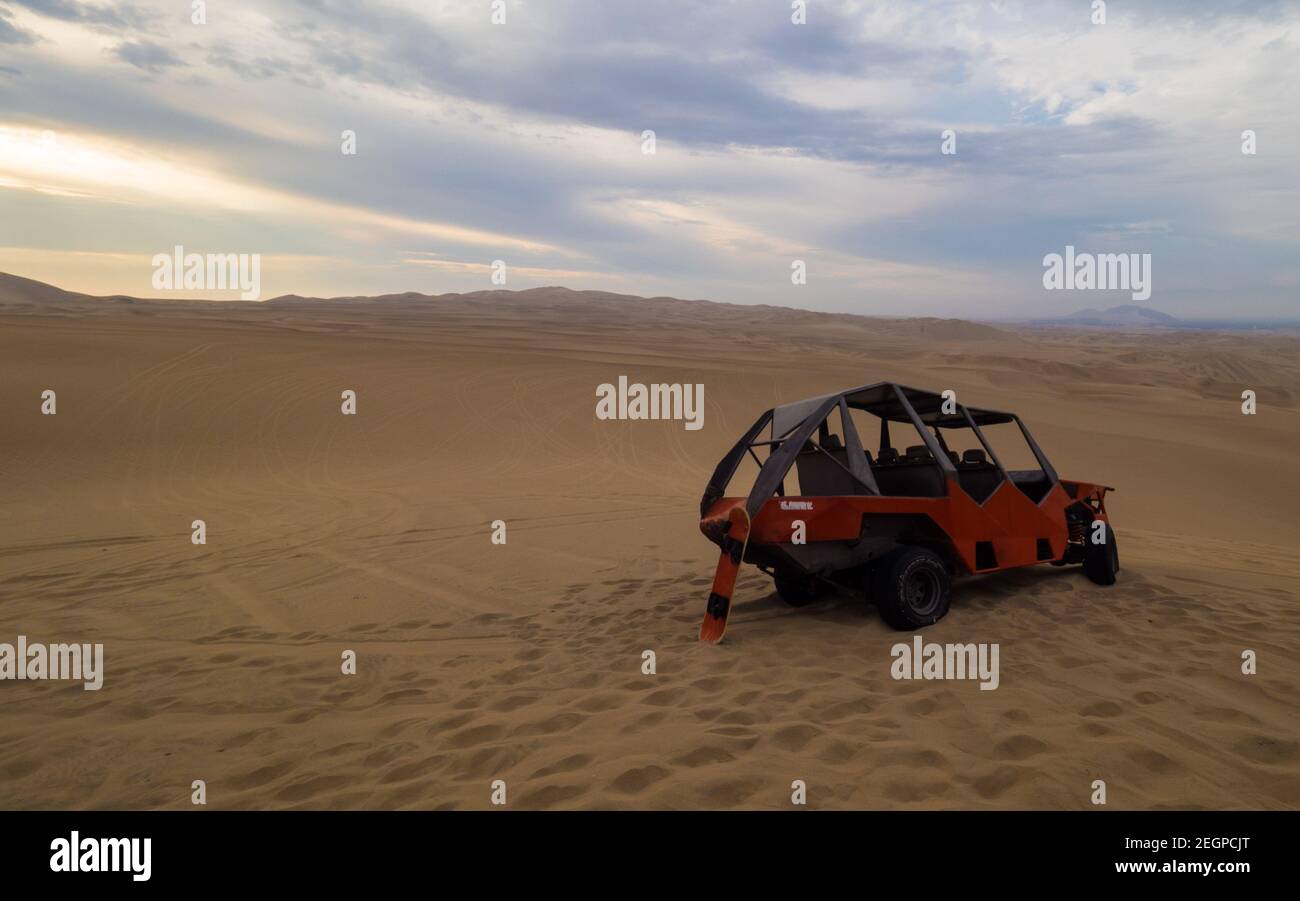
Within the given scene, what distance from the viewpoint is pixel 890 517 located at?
6066 mm

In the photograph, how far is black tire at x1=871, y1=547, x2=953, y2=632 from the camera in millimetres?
5641

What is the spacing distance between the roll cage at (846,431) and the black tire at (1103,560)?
68cm

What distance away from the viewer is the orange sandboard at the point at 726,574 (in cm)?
543

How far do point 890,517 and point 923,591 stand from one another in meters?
0.66

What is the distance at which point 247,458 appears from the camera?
57.0 feet

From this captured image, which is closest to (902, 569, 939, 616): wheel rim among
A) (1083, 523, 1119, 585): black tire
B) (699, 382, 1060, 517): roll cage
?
(699, 382, 1060, 517): roll cage

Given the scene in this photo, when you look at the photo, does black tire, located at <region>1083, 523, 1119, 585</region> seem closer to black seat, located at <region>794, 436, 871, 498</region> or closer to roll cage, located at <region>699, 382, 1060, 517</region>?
roll cage, located at <region>699, 382, 1060, 517</region>

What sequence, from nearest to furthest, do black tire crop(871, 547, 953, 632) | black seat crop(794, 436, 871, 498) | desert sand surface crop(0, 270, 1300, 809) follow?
desert sand surface crop(0, 270, 1300, 809), black tire crop(871, 547, 953, 632), black seat crop(794, 436, 871, 498)

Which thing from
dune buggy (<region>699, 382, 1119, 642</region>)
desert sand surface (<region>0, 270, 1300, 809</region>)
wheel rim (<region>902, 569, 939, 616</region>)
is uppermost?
dune buggy (<region>699, 382, 1119, 642</region>)

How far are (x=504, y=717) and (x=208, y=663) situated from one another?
110 inches

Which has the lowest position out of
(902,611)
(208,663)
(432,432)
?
(208,663)

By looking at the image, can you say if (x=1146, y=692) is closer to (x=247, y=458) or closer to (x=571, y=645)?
(x=571, y=645)
